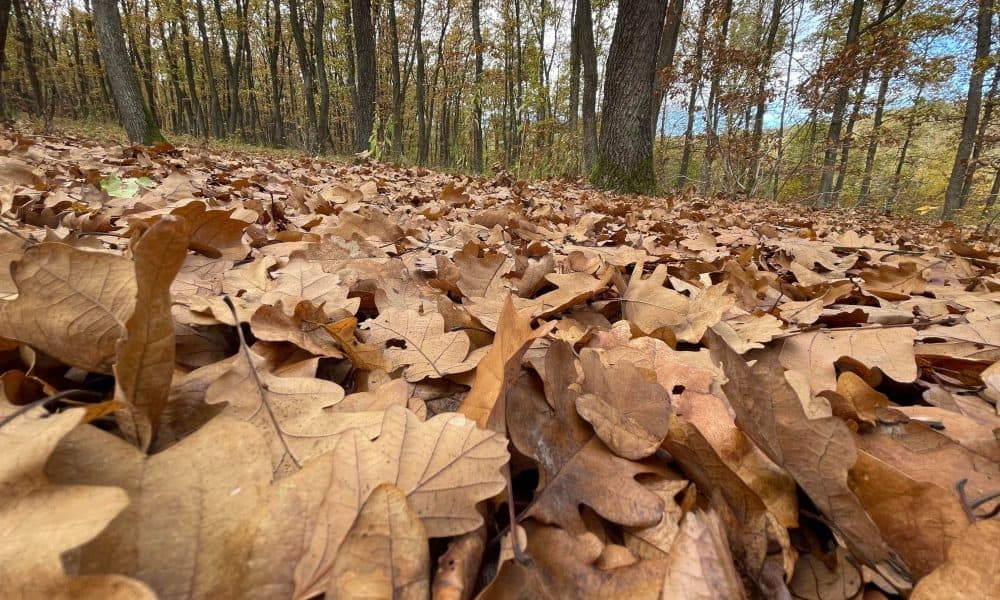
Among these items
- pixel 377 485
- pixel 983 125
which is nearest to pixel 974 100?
pixel 983 125

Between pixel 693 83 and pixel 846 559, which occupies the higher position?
pixel 693 83

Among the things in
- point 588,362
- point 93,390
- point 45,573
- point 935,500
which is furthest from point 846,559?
point 93,390

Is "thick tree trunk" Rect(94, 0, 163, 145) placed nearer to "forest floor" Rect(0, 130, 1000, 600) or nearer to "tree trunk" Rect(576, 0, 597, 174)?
"forest floor" Rect(0, 130, 1000, 600)

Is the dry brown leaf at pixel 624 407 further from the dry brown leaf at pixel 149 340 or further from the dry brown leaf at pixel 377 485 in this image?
the dry brown leaf at pixel 149 340

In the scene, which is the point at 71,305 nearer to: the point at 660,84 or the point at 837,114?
the point at 660,84

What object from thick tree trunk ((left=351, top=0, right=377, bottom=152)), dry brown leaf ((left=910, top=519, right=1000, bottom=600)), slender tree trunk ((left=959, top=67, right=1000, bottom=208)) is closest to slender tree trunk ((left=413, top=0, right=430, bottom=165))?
thick tree trunk ((left=351, top=0, right=377, bottom=152))

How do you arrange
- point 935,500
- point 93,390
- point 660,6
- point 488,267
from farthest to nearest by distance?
point 660,6
point 488,267
point 93,390
point 935,500

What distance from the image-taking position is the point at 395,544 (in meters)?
0.41

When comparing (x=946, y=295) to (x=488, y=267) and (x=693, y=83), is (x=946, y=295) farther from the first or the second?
(x=693, y=83)

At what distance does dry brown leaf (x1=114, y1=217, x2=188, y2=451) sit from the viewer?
0.46 metres

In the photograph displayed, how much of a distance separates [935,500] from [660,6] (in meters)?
6.69

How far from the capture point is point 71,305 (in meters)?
0.58

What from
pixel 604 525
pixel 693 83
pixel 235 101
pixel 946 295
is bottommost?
pixel 604 525

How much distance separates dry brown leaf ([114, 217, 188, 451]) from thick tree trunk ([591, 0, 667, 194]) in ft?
19.6
